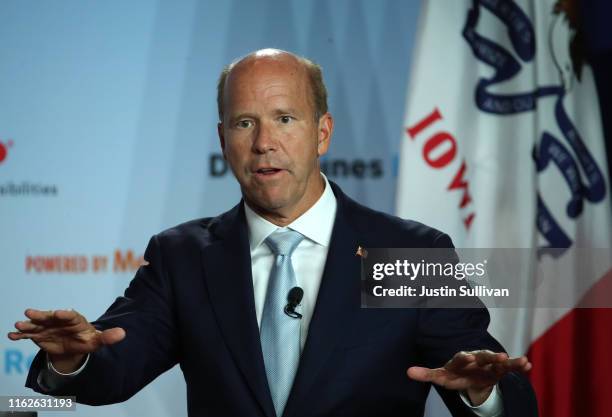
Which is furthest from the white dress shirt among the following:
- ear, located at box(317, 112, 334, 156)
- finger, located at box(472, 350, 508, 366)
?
finger, located at box(472, 350, 508, 366)

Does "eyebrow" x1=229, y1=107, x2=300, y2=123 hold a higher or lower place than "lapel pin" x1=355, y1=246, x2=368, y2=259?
higher

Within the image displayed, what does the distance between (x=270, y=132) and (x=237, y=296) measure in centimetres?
40

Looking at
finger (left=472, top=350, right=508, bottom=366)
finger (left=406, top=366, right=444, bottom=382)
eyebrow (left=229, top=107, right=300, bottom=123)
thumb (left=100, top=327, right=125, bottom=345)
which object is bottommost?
finger (left=406, top=366, right=444, bottom=382)

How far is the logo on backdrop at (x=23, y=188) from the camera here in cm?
348

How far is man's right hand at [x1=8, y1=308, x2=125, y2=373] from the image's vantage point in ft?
5.21

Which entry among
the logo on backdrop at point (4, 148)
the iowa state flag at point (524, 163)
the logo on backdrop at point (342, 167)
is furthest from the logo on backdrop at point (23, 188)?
the iowa state flag at point (524, 163)

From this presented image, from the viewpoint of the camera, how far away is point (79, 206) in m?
3.49

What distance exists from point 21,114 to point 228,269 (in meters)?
1.88

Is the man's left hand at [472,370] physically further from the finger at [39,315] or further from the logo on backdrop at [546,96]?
the logo on backdrop at [546,96]

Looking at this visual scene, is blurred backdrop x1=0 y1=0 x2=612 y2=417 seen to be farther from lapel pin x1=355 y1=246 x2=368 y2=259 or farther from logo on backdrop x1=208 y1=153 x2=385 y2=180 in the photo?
lapel pin x1=355 y1=246 x2=368 y2=259

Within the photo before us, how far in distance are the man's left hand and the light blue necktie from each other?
38 centimetres

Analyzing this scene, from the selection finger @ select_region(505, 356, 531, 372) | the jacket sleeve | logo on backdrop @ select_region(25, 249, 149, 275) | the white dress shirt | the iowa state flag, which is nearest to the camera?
finger @ select_region(505, 356, 531, 372)

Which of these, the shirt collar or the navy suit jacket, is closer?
the navy suit jacket

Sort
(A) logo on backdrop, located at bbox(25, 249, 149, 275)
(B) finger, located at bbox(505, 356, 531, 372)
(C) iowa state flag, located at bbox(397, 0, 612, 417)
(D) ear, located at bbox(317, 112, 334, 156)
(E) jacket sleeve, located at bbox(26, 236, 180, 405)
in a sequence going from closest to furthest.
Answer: (B) finger, located at bbox(505, 356, 531, 372)
(E) jacket sleeve, located at bbox(26, 236, 180, 405)
(D) ear, located at bbox(317, 112, 334, 156)
(C) iowa state flag, located at bbox(397, 0, 612, 417)
(A) logo on backdrop, located at bbox(25, 249, 149, 275)
